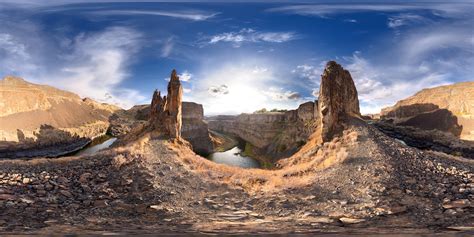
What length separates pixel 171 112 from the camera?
27.2 meters

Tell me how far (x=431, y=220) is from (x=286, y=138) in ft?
212

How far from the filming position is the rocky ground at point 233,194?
1182cm

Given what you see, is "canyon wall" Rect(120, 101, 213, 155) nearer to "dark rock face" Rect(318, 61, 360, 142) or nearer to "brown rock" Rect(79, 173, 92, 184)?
"dark rock face" Rect(318, 61, 360, 142)

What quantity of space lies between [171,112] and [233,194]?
492 inches

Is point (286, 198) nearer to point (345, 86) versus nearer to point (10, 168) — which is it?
point (10, 168)

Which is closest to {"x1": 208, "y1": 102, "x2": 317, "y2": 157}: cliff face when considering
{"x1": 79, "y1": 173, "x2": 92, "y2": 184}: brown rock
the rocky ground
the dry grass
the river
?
the river

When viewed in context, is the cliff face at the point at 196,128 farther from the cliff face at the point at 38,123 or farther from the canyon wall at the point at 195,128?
the cliff face at the point at 38,123

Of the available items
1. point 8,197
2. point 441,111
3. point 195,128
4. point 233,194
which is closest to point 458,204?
point 233,194

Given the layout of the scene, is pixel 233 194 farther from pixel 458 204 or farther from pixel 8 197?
pixel 458 204

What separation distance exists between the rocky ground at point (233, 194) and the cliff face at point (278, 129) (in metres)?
35.2

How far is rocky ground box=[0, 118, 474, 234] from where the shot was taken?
465 inches

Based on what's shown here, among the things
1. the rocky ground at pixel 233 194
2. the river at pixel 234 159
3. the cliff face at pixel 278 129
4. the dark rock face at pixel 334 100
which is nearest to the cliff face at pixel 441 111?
the cliff face at pixel 278 129

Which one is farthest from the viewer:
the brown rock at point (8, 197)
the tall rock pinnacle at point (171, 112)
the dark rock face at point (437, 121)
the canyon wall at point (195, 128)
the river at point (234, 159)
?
the dark rock face at point (437, 121)

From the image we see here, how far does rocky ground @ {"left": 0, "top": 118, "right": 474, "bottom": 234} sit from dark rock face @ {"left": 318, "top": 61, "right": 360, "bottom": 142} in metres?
4.70
